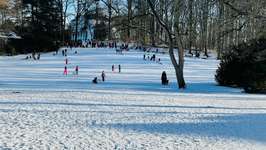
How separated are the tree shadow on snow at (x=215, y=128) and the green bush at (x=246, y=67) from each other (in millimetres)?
18478

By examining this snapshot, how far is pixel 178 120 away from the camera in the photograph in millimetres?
19438

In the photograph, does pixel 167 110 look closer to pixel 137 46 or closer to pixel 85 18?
pixel 137 46

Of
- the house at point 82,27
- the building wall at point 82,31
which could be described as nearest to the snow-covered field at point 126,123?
the house at point 82,27

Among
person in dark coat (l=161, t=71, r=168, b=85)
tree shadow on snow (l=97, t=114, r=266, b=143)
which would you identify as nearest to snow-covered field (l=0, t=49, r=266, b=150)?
tree shadow on snow (l=97, t=114, r=266, b=143)

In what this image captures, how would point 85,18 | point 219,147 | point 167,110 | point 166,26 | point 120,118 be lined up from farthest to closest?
point 85,18 → point 166,26 → point 167,110 → point 120,118 → point 219,147

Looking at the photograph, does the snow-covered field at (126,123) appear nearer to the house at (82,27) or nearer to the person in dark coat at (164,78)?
the person in dark coat at (164,78)

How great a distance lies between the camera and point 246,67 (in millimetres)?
41125

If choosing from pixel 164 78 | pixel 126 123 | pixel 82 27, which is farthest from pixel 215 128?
pixel 82 27

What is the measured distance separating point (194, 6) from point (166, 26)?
5345 millimetres

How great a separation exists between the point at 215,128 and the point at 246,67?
24118 mm

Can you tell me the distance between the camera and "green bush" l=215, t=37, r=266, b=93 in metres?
38.2

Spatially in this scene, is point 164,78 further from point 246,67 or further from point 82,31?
point 82,31

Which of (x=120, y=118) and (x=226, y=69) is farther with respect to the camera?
(x=226, y=69)

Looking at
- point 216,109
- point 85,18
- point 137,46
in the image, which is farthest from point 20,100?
point 85,18
